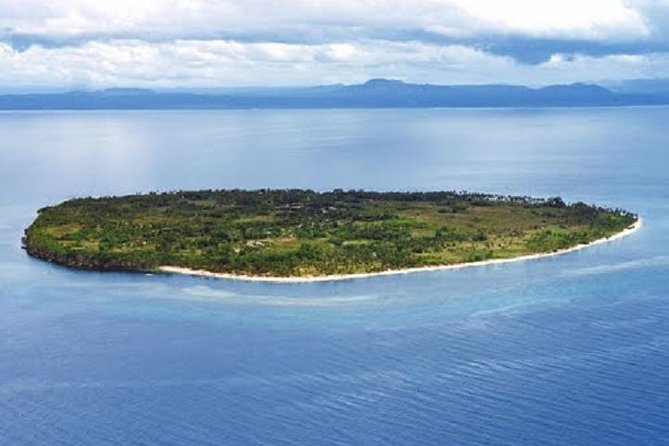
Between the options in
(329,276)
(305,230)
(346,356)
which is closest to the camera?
(346,356)

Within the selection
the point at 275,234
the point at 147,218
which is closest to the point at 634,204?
the point at 275,234

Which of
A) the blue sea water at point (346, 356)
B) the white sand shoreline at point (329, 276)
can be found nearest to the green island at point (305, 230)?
the white sand shoreline at point (329, 276)

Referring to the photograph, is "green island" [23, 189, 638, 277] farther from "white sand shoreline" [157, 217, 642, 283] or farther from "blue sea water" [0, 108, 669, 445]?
"blue sea water" [0, 108, 669, 445]

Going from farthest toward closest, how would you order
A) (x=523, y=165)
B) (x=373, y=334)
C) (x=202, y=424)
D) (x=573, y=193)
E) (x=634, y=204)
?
1. (x=523, y=165)
2. (x=573, y=193)
3. (x=634, y=204)
4. (x=373, y=334)
5. (x=202, y=424)

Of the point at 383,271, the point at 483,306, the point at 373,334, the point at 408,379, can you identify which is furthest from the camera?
the point at 383,271

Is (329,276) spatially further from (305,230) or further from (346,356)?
(346,356)

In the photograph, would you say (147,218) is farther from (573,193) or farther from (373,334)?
(573,193)

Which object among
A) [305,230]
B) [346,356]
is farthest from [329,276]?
[346,356]

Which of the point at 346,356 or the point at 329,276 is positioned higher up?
the point at 329,276
